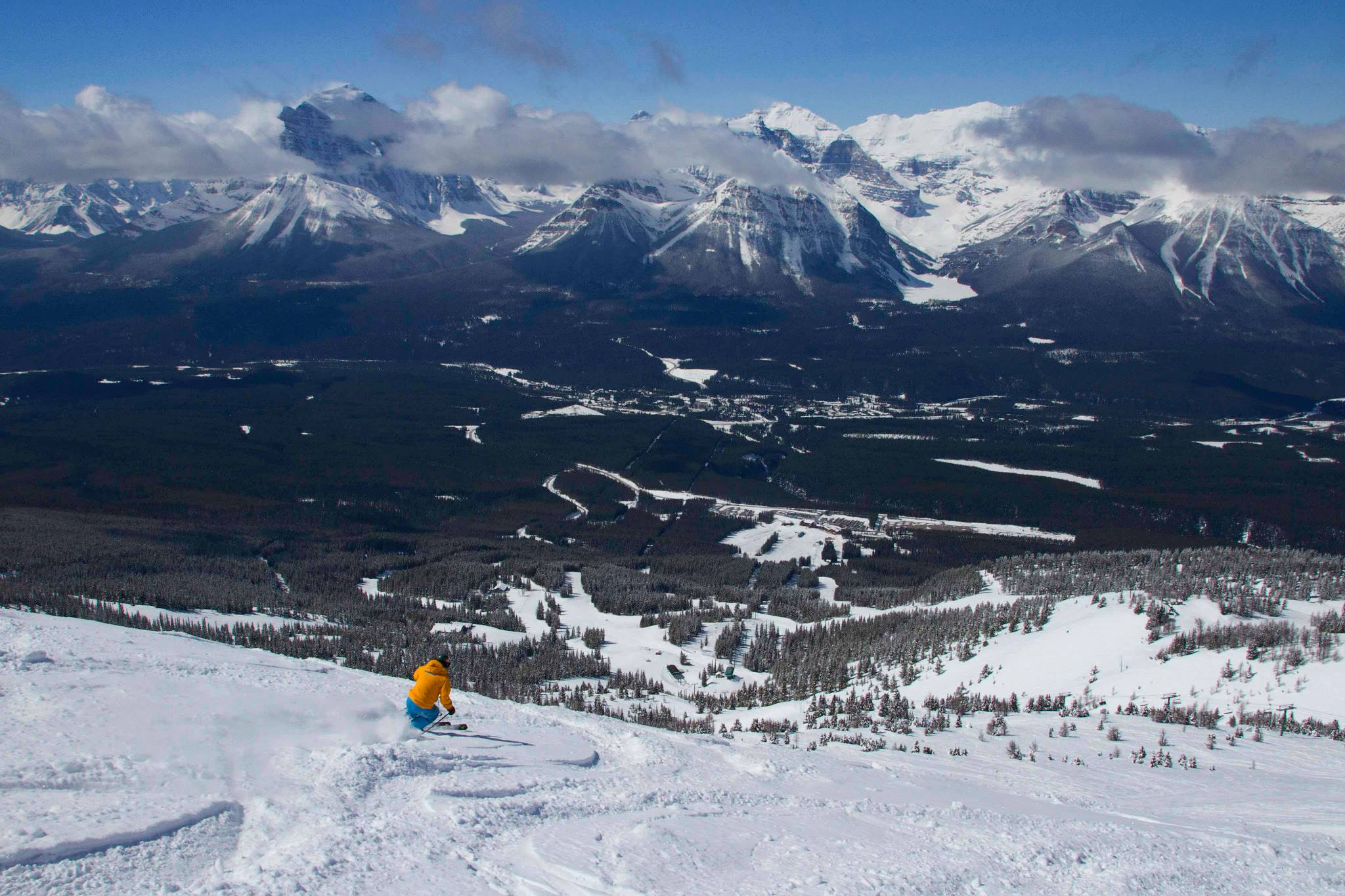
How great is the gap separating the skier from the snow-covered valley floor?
0.62 m

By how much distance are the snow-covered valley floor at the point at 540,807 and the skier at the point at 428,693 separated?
618mm

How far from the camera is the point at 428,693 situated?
20719mm

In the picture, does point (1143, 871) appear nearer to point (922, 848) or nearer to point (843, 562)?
point (922, 848)

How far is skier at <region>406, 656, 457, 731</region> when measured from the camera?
20672mm

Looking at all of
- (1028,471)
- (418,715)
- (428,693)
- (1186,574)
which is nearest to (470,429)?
(1028,471)

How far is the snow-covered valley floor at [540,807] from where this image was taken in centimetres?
1351

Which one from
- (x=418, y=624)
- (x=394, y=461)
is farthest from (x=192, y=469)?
(x=418, y=624)

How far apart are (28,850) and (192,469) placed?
458 ft

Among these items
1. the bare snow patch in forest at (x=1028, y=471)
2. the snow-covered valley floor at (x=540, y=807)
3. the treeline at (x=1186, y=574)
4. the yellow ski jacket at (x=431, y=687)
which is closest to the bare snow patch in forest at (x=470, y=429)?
the bare snow patch in forest at (x=1028, y=471)

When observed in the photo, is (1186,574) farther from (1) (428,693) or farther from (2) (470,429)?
(2) (470,429)

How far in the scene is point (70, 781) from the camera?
48.9 feet

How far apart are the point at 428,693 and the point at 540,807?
17.3 ft

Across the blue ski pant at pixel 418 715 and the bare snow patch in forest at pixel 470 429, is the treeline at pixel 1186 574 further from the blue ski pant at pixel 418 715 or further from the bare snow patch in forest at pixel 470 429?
the bare snow patch in forest at pixel 470 429

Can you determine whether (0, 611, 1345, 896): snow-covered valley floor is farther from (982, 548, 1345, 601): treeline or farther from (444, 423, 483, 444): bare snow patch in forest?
(444, 423, 483, 444): bare snow patch in forest
